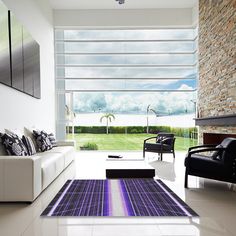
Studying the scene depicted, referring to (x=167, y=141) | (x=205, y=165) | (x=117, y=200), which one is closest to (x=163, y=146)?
(x=167, y=141)

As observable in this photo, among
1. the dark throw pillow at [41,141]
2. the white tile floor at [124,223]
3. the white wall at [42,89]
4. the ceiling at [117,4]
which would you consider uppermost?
the ceiling at [117,4]

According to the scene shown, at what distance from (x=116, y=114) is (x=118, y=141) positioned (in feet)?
3.13

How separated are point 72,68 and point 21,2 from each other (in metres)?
3.69

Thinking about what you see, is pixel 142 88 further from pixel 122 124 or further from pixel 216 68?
pixel 216 68

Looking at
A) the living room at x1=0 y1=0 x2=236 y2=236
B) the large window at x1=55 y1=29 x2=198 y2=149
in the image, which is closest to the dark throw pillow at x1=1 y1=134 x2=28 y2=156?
the living room at x1=0 y1=0 x2=236 y2=236

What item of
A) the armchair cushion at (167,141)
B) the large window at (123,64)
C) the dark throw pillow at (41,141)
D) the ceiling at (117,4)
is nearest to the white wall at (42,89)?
the dark throw pillow at (41,141)

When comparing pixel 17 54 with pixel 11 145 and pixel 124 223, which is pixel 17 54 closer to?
pixel 11 145

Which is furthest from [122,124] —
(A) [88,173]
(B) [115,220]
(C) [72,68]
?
(B) [115,220]

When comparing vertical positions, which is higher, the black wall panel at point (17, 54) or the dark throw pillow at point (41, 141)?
the black wall panel at point (17, 54)

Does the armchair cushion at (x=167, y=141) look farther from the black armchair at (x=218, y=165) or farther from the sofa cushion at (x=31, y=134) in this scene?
the sofa cushion at (x=31, y=134)

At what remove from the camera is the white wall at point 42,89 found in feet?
15.9

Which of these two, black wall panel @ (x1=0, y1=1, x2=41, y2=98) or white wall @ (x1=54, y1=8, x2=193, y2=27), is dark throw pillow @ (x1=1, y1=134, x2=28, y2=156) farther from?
white wall @ (x1=54, y1=8, x2=193, y2=27)

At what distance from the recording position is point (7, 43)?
4.66m

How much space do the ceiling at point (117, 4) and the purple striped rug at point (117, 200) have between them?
5942mm
